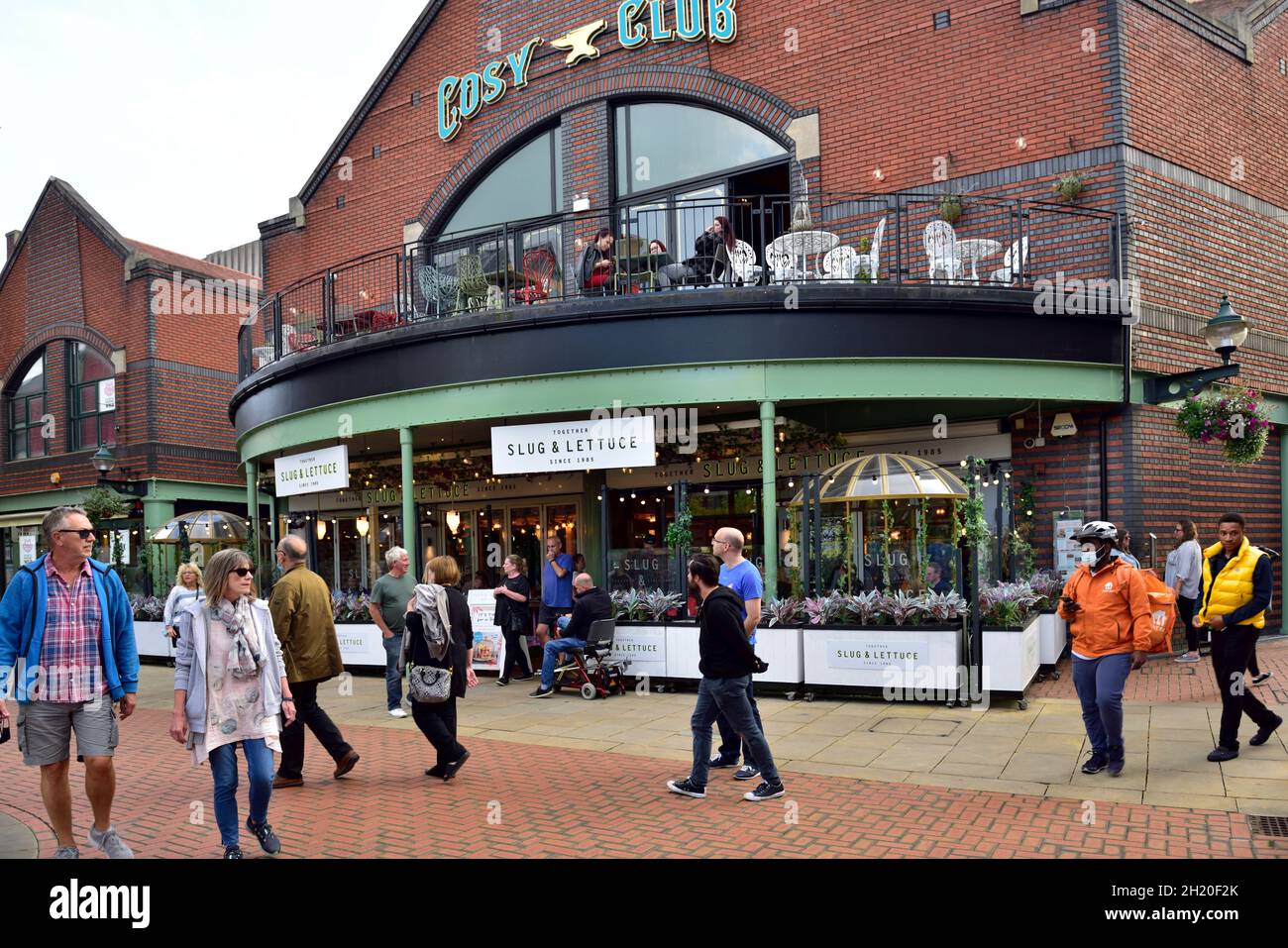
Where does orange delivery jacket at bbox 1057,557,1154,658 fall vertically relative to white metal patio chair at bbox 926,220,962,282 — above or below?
below

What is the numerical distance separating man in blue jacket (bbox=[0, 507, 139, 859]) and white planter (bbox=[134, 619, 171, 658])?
12006 millimetres

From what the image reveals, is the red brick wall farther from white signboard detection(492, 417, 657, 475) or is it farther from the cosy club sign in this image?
white signboard detection(492, 417, 657, 475)

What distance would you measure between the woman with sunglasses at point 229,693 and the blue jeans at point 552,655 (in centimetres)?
522

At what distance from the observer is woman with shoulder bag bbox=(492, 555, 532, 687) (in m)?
11.7

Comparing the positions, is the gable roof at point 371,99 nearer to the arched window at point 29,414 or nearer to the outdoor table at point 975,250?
the outdoor table at point 975,250

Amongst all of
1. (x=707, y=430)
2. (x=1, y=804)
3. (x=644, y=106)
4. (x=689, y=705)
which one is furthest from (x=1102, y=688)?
(x=644, y=106)

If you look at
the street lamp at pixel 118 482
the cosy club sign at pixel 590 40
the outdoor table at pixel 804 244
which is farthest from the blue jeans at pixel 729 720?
the street lamp at pixel 118 482

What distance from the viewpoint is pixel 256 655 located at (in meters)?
5.38

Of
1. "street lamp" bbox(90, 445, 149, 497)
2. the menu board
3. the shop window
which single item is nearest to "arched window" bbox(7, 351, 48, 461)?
"street lamp" bbox(90, 445, 149, 497)

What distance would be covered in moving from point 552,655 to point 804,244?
5.52 meters

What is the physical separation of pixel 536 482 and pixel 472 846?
11.9 m

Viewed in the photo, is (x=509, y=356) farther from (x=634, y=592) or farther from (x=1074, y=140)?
(x=1074, y=140)

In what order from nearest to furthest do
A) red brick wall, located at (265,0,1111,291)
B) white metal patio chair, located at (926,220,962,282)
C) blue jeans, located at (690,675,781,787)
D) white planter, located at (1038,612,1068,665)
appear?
blue jeans, located at (690,675,781,787), white planter, located at (1038,612,1068,665), white metal patio chair, located at (926,220,962,282), red brick wall, located at (265,0,1111,291)

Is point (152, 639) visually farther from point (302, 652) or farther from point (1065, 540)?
point (1065, 540)
